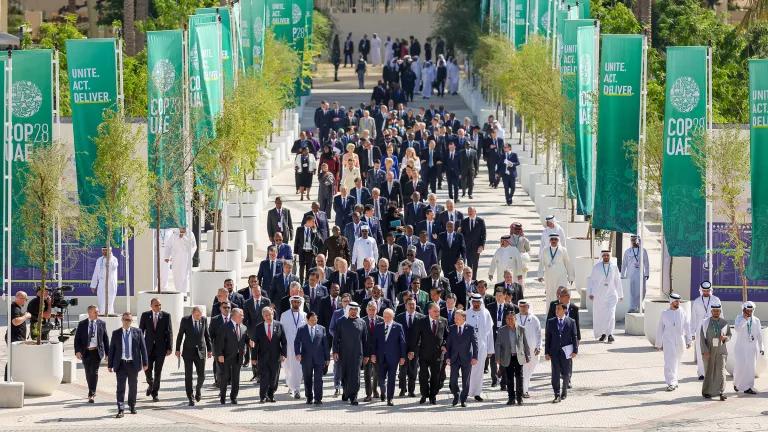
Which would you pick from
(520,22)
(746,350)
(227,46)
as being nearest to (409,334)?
(746,350)

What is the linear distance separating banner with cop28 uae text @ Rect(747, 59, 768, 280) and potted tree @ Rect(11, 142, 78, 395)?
853 cm

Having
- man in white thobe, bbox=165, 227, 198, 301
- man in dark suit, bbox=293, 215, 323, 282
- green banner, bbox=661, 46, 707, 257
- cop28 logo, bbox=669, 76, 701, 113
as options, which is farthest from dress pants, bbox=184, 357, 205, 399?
man in dark suit, bbox=293, 215, 323, 282

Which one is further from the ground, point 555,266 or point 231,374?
point 555,266

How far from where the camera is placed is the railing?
8188 centimetres

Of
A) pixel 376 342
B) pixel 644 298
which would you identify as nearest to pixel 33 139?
pixel 376 342

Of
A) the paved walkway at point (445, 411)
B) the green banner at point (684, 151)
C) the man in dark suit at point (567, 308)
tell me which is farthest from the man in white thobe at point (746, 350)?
the green banner at point (684, 151)

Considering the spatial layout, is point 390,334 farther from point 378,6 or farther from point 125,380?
point 378,6

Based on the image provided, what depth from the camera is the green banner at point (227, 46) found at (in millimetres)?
31875

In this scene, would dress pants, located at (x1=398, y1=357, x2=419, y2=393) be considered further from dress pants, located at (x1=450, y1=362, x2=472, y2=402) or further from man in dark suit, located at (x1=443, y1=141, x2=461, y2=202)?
man in dark suit, located at (x1=443, y1=141, x2=461, y2=202)

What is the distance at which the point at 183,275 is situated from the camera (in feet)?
98.3

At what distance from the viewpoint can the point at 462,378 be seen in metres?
23.0

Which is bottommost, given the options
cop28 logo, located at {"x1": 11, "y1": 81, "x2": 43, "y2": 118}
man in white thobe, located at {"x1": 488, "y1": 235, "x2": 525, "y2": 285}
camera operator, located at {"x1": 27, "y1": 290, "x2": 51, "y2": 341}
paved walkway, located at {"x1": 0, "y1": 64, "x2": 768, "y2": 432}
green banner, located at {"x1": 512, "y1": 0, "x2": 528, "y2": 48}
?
paved walkway, located at {"x1": 0, "y1": 64, "x2": 768, "y2": 432}

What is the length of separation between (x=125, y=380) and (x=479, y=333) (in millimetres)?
4244

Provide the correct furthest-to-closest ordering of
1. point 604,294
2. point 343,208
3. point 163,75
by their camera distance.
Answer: point 343,208 → point 163,75 → point 604,294
